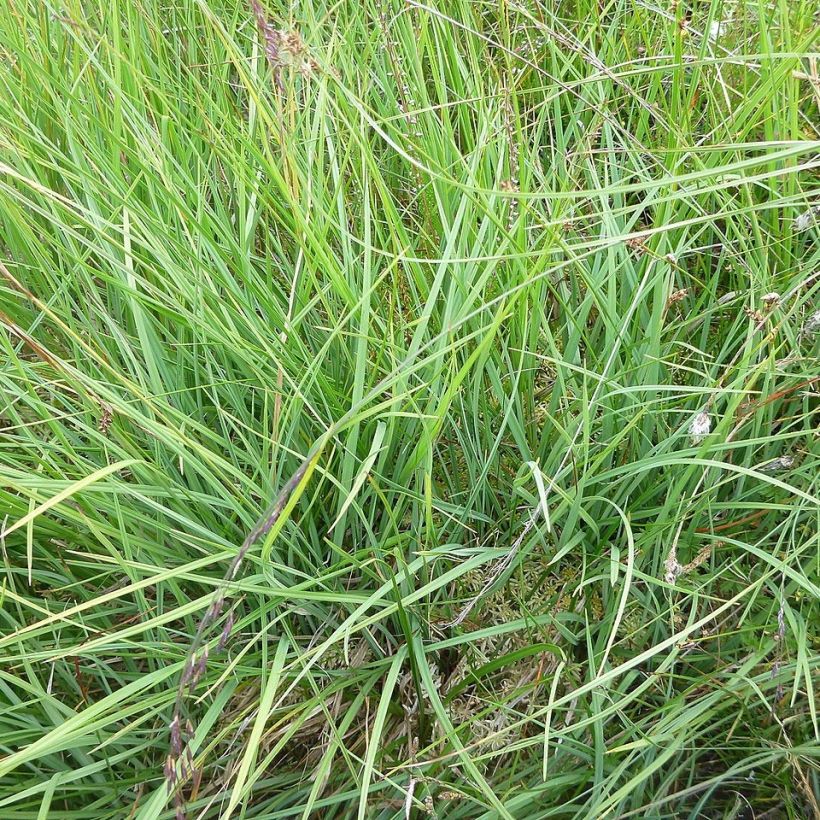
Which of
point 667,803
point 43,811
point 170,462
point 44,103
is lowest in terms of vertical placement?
point 667,803

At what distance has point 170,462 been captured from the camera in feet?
3.45

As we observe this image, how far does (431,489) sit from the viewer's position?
3.42 ft

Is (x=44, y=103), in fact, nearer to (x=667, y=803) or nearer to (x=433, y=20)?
(x=433, y=20)

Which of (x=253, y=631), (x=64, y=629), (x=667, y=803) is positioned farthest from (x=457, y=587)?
(x=64, y=629)

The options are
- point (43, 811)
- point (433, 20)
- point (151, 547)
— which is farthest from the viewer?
point (433, 20)

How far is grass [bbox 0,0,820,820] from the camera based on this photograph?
3.14ft

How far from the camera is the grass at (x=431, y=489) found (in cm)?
96

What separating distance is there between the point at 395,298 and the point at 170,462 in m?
0.39

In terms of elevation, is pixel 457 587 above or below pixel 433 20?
below

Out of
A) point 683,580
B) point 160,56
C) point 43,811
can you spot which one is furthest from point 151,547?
point 160,56

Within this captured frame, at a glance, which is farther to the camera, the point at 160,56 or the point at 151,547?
the point at 160,56

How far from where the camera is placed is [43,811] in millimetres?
872

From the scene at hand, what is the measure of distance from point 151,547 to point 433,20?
2.92ft

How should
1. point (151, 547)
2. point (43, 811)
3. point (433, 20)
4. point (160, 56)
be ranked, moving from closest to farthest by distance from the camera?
1. point (43, 811)
2. point (151, 547)
3. point (433, 20)
4. point (160, 56)
